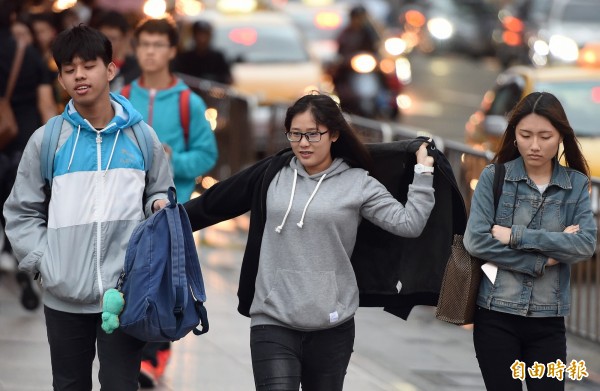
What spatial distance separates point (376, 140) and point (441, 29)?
27.2 m

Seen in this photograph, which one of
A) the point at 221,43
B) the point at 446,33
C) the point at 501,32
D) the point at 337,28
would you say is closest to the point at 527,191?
the point at 221,43

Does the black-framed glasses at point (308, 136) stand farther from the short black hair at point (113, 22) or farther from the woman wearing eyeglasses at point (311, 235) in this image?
the short black hair at point (113, 22)

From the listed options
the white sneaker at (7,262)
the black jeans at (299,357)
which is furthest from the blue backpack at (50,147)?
the white sneaker at (7,262)

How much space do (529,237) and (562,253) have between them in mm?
150

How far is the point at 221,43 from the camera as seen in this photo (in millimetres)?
17906

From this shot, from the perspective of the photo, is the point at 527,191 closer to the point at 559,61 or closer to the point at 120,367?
the point at 120,367

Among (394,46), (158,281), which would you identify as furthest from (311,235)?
(394,46)

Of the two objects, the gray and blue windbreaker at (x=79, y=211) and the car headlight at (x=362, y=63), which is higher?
the gray and blue windbreaker at (x=79, y=211)

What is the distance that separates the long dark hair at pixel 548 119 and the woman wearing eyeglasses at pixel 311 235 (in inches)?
15.6

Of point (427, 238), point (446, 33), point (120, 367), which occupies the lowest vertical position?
point (446, 33)

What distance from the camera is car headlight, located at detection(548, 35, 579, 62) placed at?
2742cm

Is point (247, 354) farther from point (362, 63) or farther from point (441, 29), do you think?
point (441, 29)

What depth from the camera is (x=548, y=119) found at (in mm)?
5508

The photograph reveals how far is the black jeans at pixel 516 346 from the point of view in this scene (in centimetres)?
550
